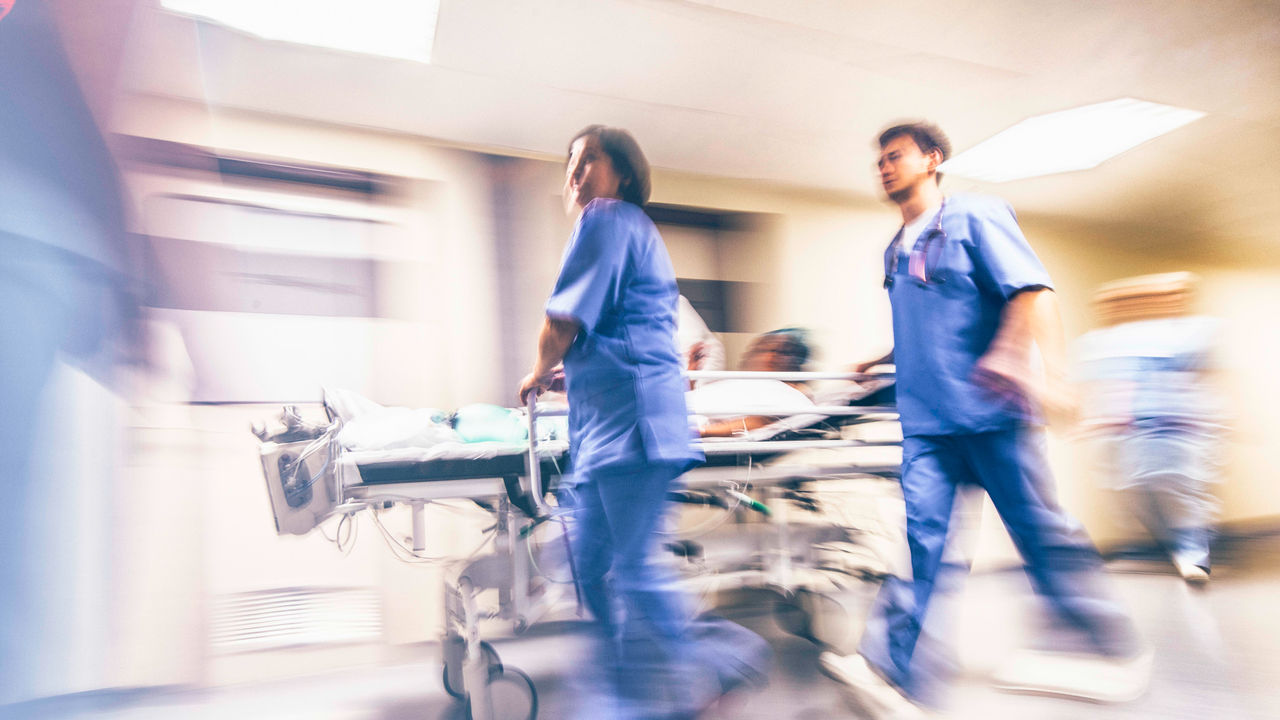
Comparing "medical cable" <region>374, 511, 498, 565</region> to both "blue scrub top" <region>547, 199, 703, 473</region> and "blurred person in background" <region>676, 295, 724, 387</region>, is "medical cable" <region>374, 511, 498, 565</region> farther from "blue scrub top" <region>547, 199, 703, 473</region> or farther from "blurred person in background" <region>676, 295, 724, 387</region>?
"blurred person in background" <region>676, 295, 724, 387</region>

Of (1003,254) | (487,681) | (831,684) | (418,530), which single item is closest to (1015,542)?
(1003,254)

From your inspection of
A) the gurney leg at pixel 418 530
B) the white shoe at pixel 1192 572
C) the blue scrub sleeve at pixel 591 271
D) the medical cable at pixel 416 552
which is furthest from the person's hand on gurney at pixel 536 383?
the white shoe at pixel 1192 572

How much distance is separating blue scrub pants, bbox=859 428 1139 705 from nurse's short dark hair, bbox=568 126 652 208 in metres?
0.90

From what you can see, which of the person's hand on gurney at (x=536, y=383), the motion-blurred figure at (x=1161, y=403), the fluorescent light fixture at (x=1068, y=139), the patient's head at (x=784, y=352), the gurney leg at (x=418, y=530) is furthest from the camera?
the fluorescent light fixture at (x=1068, y=139)

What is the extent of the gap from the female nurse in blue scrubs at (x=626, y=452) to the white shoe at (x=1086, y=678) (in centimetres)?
91

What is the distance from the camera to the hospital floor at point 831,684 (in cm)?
172

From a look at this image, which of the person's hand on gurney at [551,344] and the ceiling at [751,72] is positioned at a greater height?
the ceiling at [751,72]

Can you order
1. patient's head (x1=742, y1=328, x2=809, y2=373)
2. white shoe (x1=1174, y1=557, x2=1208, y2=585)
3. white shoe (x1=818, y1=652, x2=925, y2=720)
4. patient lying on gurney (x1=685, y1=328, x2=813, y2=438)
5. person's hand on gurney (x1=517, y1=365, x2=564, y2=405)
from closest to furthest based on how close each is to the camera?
person's hand on gurney (x1=517, y1=365, x2=564, y2=405) → white shoe (x1=818, y1=652, x2=925, y2=720) → patient lying on gurney (x1=685, y1=328, x2=813, y2=438) → patient's head (x1=742, y1=328, x2=809, y2=373) → white shoe (x1=1174, y1=557, x2=1208, y2=585)

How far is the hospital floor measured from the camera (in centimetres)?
172

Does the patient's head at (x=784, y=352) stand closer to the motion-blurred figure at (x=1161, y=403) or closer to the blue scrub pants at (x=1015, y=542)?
the blue scrub pants at (x=1015, y=542)

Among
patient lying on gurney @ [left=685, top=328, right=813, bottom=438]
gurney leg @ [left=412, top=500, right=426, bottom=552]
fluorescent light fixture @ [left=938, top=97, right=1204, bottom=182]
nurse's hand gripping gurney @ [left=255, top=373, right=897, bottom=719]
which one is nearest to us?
nurse's hand gripping gurney @ [left=255, top=373, right=897, bottom=719]

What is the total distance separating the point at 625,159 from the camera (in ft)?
4.63

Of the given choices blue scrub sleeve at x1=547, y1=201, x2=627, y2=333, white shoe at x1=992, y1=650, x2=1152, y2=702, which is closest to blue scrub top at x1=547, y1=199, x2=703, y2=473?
blue scrub sleeve at x1=547, y1=201, x2=627, y2=333

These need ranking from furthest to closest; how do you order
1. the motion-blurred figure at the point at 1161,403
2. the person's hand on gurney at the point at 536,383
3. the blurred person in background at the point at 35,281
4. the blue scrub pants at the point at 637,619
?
the motion-blurred figure at the point at 1161,403, the person's hand on gurney at the point at 536,383, the blue scrub pants at the point at 637,619, the blurred person in background at the point at 35,281
